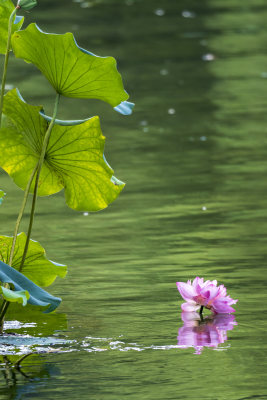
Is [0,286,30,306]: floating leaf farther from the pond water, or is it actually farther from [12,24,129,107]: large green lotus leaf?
[12,24,129,107]: large green lotus leaf

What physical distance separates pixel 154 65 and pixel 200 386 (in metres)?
9.91

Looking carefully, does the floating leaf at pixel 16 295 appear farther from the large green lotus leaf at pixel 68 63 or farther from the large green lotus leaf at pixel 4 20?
the large green lotus leaf at pixel 4 20

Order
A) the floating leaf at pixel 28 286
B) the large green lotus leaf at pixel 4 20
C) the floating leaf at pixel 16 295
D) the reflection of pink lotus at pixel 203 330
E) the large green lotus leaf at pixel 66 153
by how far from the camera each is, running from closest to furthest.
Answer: the floating leaf at pixel 16 295, the floating leaf at pixel 28 286, the reflection of pink lotus at pixel 203 330, the large green lotus leaf at pixel 66 153, the large green lotus leaf at pixel 4 20

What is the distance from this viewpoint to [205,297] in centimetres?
431

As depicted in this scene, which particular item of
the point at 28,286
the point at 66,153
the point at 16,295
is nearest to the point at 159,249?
the point at 66,153

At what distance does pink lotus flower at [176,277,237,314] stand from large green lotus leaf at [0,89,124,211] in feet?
1.34

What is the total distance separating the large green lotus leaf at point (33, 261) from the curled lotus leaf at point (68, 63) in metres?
0.55

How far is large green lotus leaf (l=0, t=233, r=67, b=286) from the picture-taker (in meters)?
4.29

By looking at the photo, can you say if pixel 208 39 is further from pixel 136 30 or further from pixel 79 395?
pixel 79 395

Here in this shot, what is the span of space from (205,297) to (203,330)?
0.66 feet

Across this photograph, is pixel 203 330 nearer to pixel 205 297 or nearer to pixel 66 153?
pixel 205 297

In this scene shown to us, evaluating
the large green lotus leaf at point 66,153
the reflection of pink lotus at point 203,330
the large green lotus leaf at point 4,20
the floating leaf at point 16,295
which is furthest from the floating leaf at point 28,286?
the large green lotus leaf at point 4,20

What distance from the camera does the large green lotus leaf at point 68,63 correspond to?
13.1ft

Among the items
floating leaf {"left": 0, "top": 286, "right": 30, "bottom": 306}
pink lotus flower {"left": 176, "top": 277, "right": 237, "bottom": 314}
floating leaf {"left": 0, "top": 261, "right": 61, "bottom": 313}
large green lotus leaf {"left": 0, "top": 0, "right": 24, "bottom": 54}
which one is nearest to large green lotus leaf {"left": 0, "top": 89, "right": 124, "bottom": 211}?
large green lotus leaf {"left": 0, "top": 0, "right": 24, "bottom": 54}
